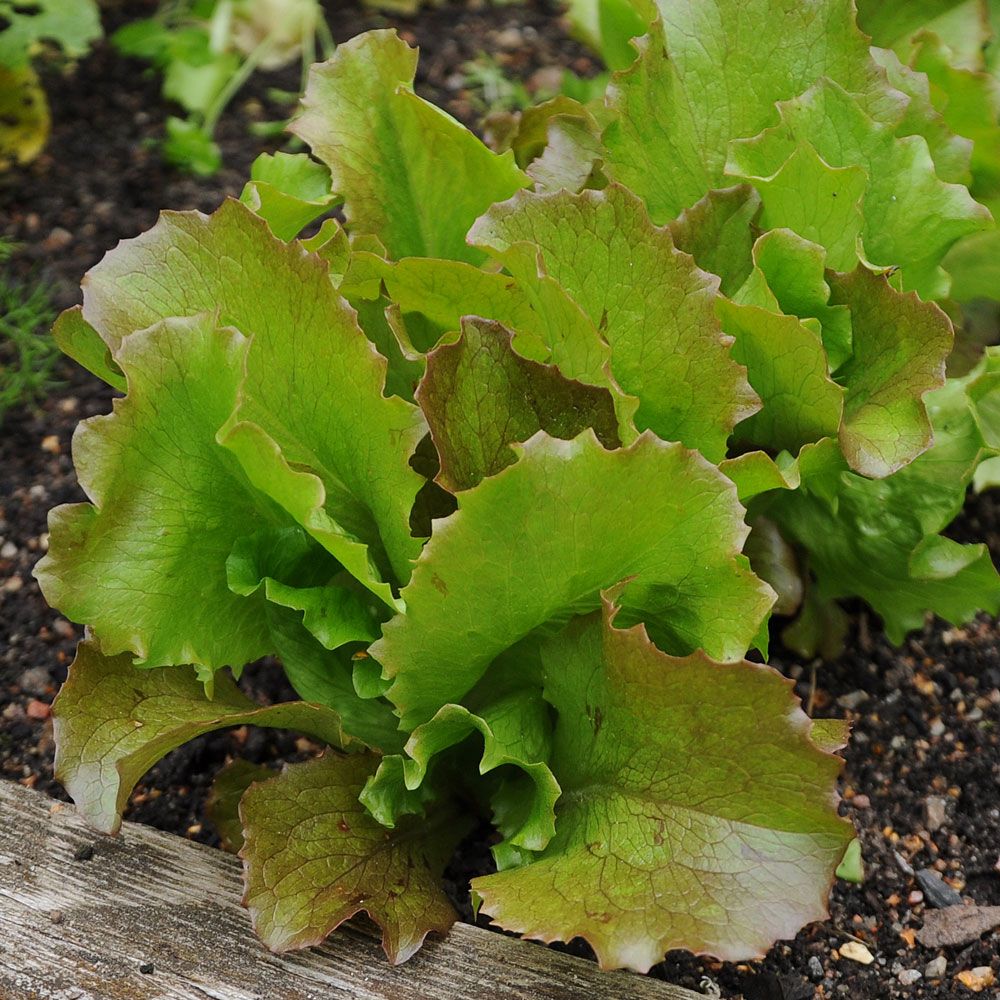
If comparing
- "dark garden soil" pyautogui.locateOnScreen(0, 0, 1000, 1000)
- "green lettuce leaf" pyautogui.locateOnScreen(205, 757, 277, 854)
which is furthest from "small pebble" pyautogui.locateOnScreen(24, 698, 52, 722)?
"green lettuce leaf" pyautogui.locateOnScreen(205, 757, 277, 854)

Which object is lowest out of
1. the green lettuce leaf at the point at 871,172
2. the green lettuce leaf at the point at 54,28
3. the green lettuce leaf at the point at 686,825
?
the green lettuce leaf at the point at 686,825

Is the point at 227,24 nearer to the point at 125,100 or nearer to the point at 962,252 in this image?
the point at 125,100

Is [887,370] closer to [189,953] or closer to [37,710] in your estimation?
[189,953]

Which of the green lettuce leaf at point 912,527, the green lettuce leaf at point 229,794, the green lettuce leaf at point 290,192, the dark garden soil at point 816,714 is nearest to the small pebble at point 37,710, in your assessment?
the dark garden soil at point 816,714

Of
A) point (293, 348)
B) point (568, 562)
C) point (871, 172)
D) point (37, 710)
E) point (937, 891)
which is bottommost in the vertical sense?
point (37, 710)

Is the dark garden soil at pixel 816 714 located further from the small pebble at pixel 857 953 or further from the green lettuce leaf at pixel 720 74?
the green lettuce leaf at pixel 720 74

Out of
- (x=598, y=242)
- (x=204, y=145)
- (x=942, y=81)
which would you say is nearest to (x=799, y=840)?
(x=598, y=242)

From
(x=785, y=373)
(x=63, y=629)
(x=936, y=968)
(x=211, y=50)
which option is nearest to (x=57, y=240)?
(x=211, y=50)
